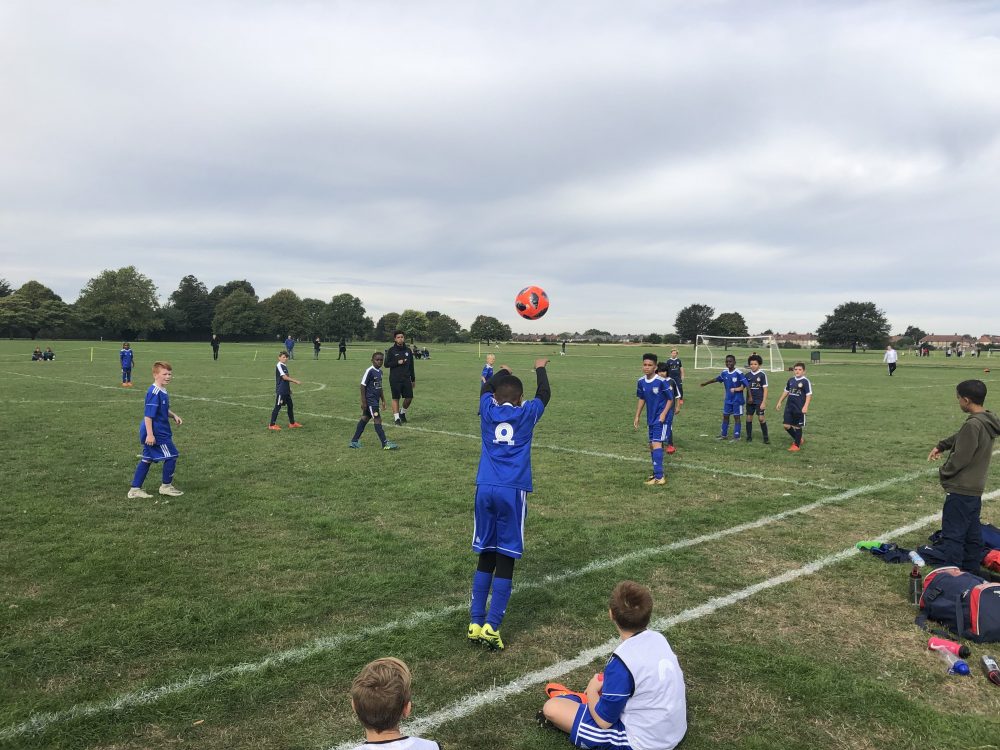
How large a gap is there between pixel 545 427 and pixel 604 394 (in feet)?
34.0

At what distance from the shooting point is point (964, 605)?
5180mm

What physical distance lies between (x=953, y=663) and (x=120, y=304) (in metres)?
126

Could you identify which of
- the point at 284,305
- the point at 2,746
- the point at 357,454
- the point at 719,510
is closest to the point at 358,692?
the point at 2,746

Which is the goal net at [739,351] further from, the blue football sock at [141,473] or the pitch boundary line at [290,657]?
the blue football sock at [141,473]

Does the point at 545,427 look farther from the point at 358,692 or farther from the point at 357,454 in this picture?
the point at 358,692

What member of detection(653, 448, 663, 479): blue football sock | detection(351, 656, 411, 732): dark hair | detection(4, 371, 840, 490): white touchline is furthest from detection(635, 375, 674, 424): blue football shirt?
detection(351, 656, 411, 732): dark hair

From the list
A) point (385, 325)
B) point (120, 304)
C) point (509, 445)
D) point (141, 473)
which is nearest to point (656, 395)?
point (509, 445)

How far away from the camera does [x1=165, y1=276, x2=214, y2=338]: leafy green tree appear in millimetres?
121500

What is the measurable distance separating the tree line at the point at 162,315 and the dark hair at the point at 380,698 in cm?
8487

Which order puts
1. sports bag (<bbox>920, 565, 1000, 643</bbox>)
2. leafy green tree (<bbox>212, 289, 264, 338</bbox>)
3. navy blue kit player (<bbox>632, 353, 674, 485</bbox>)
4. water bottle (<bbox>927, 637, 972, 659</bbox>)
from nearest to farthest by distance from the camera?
1. water bottle (<bbox>927, 637, 972, 659</bbox>)
2. sports bag (<bbox>920, 565, 1000, 643</bbox>)
3. navy blue kit player (<bbox>632, 353, 674, 485</bbox>)
4. leafy green tree (<bbox>212, 289, 264, 338</bbox>)

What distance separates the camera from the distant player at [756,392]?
14547 mm

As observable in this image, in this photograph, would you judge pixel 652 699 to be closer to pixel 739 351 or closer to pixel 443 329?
pixel 739 351

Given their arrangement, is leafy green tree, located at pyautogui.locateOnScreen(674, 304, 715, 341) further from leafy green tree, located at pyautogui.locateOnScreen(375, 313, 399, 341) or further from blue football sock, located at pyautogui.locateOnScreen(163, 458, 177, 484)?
blue football sock, located at pyautogui.locateOnScreen(163, 458, 177, 484)

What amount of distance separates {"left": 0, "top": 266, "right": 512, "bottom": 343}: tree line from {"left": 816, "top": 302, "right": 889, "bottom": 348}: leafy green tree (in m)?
77.7
